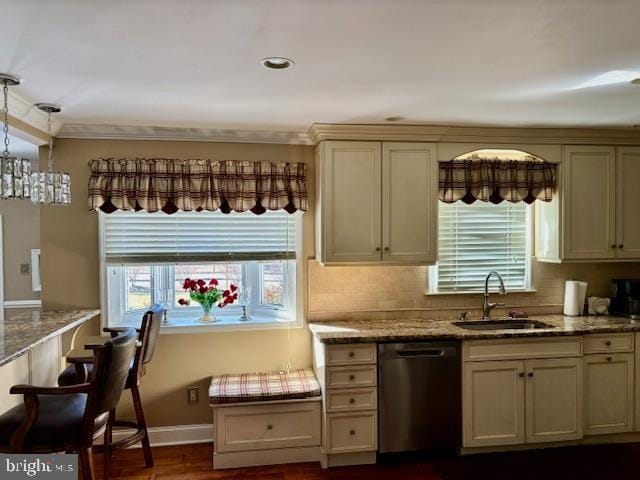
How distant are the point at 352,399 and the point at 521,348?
3.97 ft

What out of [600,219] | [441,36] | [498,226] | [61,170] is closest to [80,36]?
[441,36]

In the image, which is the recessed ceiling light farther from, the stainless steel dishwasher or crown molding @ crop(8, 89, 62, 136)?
the stainless steel dishwasher

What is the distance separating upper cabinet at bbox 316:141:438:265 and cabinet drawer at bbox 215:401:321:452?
3.43 ft

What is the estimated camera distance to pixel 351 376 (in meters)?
3.11

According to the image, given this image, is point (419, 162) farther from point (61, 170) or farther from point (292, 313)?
point (61, 170)

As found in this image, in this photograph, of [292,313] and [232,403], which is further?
[292,313]

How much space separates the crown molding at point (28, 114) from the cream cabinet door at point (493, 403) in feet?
10.3

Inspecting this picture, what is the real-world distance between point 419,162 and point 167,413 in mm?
2610

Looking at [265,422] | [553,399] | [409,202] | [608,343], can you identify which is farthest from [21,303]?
[608,343]

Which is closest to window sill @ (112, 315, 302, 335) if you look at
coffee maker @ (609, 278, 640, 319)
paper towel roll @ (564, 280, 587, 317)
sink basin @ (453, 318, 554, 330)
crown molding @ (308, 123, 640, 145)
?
sink basin @ (453, 318, 554, 330)

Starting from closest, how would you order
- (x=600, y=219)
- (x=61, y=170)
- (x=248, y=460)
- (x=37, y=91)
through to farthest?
(x=37, y=91), (x=248, y=460), (x=61, y=170), (x=600, y=219)

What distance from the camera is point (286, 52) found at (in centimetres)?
199

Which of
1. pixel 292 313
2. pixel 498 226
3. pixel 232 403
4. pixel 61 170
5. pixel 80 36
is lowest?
pixel 232 403

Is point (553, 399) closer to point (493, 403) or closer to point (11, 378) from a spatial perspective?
point (493, 403)
